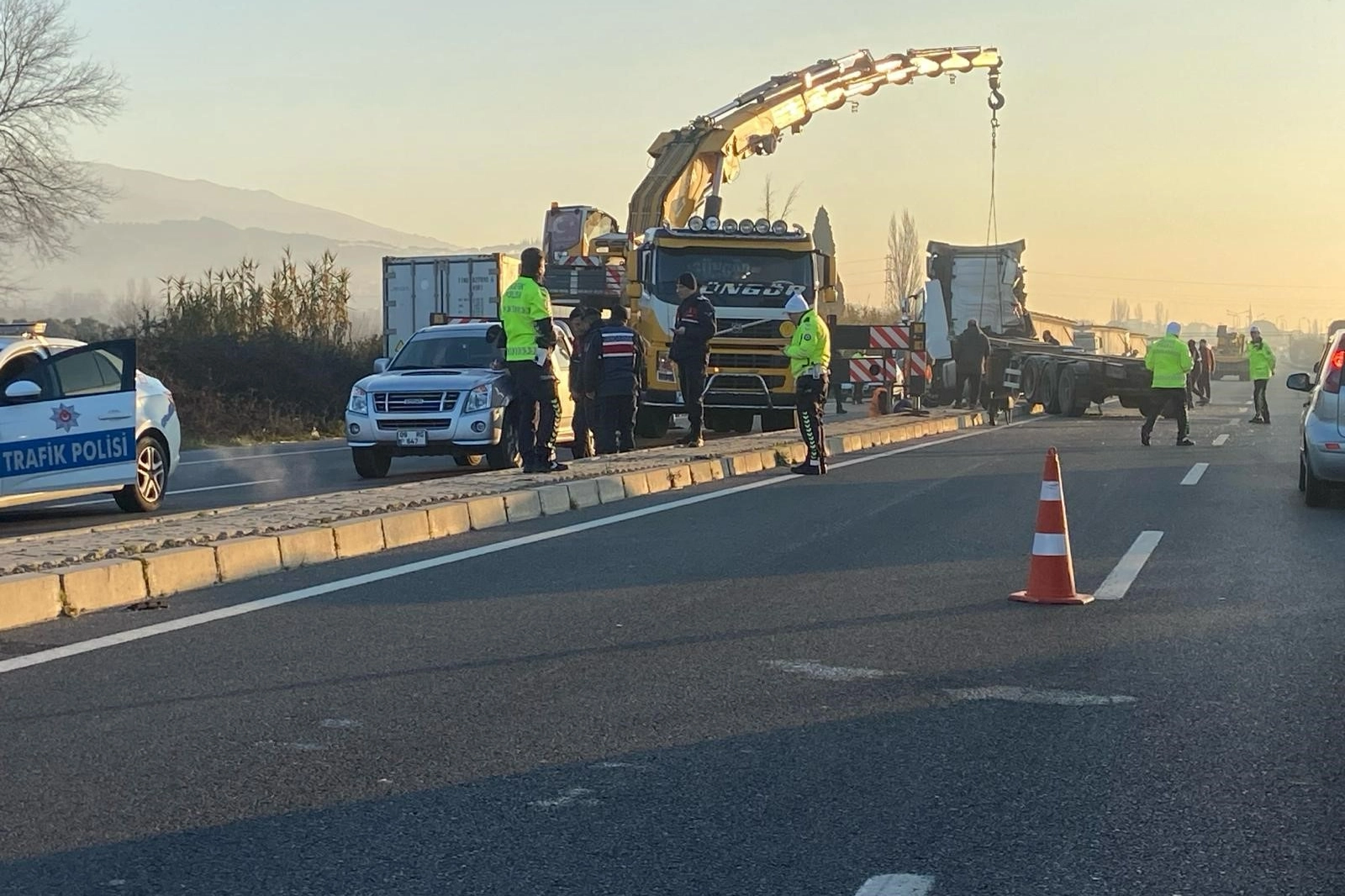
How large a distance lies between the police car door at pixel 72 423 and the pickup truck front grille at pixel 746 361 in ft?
33.5

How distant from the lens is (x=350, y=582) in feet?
32.2

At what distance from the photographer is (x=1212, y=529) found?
493 inches

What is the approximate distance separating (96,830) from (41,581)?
13.0 feet

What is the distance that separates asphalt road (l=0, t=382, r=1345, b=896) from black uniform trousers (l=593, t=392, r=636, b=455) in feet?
27.2

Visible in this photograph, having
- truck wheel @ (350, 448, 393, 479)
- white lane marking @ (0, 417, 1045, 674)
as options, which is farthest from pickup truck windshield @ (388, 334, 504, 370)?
white lane marking @ (0, 417, 1045, 674)

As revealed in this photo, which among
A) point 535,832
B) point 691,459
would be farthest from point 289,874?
point 691,459

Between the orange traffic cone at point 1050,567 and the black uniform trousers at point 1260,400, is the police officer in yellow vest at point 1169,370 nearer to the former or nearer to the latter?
the black uniform trousers at point 1260,400

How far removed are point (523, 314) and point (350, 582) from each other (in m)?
5.65

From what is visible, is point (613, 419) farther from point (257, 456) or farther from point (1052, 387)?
point (1052, 387)

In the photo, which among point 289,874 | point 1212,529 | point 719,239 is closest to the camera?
point 289,874

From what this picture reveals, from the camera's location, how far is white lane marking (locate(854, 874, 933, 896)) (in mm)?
4266

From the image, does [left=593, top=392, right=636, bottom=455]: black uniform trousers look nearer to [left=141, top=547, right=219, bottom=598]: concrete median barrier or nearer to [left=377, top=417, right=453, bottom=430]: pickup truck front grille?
[left=377, top=417, right=453, bottom=430]: pickup truck front grille

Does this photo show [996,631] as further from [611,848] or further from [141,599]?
[141,599]

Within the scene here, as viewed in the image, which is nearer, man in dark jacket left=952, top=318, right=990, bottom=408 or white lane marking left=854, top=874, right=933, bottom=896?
white lane marking left=854, top=874, right=933, bottom=896
